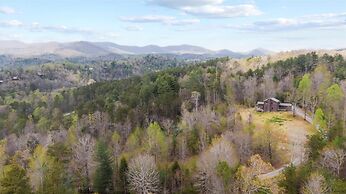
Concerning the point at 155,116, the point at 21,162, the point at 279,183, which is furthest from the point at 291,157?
the point at 21,162

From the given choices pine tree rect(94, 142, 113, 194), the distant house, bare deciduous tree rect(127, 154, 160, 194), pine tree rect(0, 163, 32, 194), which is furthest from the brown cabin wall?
pine tree rect(0, 163, 32, 194)

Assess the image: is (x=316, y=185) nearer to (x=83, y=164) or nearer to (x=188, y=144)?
(x=188, y=144)

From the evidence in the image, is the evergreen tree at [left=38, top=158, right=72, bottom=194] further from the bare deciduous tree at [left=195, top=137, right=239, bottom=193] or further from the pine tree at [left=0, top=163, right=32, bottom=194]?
the bare deciduous tree at [left=195, top=137, right=239, bottom=193]

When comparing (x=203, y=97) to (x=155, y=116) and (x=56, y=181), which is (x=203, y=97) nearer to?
(x=155, y=116)

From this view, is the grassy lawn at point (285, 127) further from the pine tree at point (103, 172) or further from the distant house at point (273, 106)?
the pine tree at point (103, 172)

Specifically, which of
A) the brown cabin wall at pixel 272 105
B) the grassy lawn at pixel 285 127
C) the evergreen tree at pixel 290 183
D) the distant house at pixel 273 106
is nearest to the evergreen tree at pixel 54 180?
the evergreen tree at pixel 290 183

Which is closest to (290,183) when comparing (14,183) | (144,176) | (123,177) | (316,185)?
(316,185)

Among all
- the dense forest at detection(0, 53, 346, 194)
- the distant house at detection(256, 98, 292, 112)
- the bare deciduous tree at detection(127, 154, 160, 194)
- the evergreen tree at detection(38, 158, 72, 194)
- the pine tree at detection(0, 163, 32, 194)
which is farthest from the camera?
the distant house at detection(256, 98, 292, 112)
